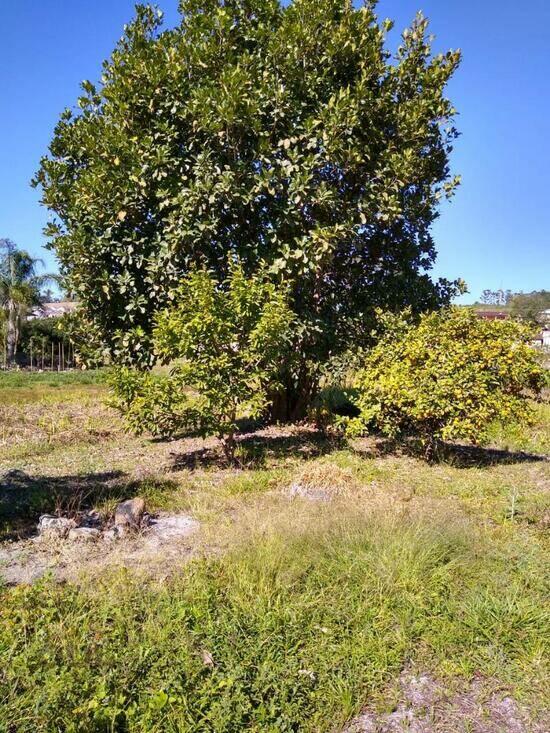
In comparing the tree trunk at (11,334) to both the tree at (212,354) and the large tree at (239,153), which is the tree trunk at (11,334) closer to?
the large tree at (239,153)

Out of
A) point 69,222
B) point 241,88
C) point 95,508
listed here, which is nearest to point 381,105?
point 241,88

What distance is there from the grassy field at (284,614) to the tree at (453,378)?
1.27m

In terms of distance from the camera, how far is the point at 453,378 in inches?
277

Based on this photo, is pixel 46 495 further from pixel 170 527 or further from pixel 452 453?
pixel 452 453

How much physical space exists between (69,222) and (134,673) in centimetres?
761

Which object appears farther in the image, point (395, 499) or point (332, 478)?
point (332, 478)

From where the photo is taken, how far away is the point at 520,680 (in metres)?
2.88

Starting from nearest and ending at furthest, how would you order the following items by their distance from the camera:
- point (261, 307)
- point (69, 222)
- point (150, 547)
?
1. point (150, 547)
2. point (261, 307)
3. point (69, 222)

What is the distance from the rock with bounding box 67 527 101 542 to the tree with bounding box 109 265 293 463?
256cm

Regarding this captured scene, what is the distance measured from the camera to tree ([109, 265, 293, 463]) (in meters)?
6.88

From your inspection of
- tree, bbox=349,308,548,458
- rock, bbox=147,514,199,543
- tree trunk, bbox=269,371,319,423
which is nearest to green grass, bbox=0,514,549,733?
rock, bbox=147,514,199,543

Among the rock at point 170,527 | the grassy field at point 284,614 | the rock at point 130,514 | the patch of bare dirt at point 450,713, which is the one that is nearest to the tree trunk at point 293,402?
the grassy field at point 284,614

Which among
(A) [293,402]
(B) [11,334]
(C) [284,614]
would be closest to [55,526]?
(C) [284,614]

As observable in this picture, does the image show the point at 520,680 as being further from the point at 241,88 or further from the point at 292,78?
the point at 292,78
